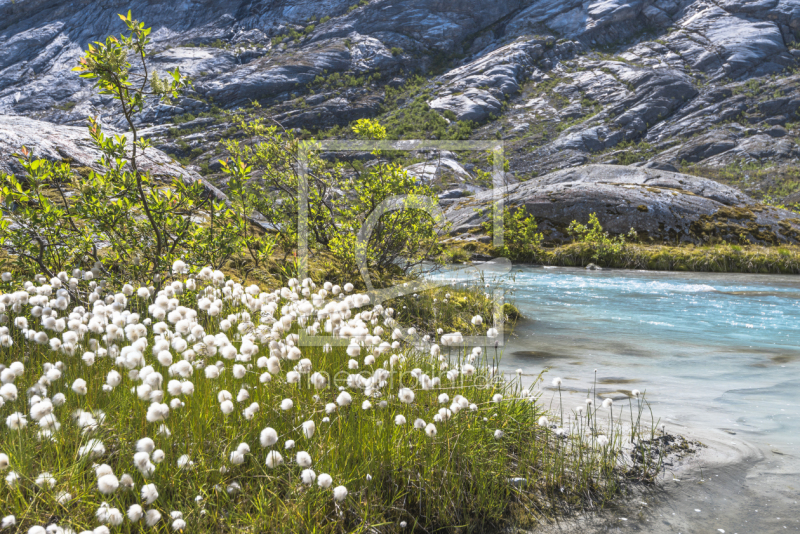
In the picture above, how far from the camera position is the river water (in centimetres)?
270

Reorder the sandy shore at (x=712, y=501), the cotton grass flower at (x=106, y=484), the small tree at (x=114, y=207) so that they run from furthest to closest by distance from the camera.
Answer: the small tree at (x=114, y=207), the sandy shore at (x=712, y=501), the cotton grass flower at (x=106, y=484)

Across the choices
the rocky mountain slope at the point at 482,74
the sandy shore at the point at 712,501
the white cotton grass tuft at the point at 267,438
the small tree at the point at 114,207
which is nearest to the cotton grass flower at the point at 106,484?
the white cotton grass tuft at the point at 267,438

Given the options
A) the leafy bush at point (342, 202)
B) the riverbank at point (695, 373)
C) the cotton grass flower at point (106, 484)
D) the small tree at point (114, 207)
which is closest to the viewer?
the cotton grass flower at point (106, 484)

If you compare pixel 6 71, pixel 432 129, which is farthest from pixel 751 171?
pixel 6 71

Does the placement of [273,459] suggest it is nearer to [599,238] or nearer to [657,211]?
[599,238]

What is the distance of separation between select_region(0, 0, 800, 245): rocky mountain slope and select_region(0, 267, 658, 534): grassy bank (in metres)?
65.9

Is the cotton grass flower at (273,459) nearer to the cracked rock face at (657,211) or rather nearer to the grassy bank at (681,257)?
the grassy bank at (681,257)

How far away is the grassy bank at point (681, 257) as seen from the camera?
18.4 metres

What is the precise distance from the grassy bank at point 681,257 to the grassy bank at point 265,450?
1695 centimetres

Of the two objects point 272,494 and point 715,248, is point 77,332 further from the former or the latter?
point 715,248

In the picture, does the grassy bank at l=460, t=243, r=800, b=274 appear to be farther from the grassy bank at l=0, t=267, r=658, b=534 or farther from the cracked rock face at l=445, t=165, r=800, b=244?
the grassy bank at l=0, t=267, r=658, b=534

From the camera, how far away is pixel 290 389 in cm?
319

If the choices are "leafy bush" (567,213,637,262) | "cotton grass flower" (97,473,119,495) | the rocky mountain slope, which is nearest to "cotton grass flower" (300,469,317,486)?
"cotton grass flower" (97,473,119,495)

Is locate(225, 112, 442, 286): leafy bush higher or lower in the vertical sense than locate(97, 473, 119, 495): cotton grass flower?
higher
